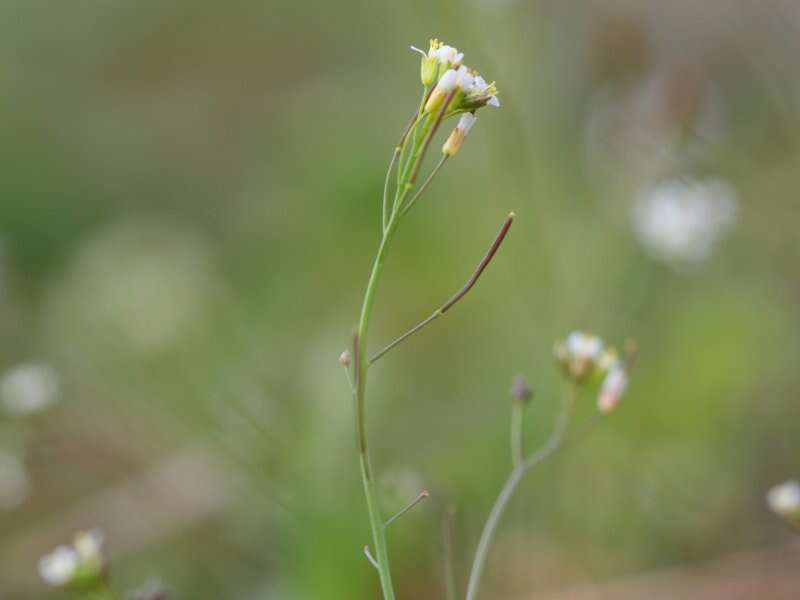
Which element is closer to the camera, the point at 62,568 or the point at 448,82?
the point at 448,82

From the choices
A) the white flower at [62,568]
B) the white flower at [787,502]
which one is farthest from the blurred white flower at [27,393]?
the white flower at [787,502]

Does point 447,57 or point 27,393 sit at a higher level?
point 27,393

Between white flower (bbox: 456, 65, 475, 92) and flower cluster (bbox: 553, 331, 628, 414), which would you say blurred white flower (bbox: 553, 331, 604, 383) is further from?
white flower (bbox: 456, 65, 475, 92)

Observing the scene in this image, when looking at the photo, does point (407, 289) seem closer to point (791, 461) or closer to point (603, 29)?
point (603, 29)

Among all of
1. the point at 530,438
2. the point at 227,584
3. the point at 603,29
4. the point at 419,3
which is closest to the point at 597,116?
the point at 603,29

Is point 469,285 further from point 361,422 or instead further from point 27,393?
point 27,393

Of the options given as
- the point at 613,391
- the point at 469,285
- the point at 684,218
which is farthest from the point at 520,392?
the point at 684,218
